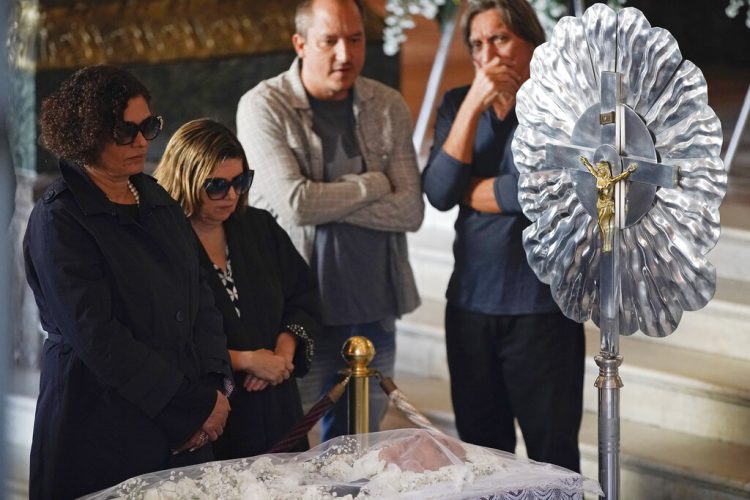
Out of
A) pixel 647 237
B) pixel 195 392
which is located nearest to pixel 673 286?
pixel 647 237

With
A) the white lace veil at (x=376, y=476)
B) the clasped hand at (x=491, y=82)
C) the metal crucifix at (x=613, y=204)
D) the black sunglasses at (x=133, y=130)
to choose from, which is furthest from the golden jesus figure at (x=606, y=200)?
the black sunglasses at (x=133, y=130)

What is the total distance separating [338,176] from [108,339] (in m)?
1.39

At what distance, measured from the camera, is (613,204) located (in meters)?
2.95

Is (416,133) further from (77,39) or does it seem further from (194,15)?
(77,39)

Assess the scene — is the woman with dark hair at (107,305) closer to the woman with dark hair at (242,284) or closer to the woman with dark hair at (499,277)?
the woman with dark hair at (242,284)

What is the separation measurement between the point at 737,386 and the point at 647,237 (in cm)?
183

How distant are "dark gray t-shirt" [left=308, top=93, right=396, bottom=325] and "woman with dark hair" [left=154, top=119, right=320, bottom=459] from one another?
470 millimetres

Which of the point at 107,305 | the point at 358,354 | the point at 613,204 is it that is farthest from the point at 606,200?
the point at 107,305

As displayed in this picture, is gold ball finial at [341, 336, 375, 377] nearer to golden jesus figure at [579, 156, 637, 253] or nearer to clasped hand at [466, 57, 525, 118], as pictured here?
golden jesus figure at [579, 156, 637, 253]

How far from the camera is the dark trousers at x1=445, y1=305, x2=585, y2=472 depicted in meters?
3.88

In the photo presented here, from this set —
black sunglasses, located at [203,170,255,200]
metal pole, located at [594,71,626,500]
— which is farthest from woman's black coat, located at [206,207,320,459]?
metal pole, located at [594,71,626,500]

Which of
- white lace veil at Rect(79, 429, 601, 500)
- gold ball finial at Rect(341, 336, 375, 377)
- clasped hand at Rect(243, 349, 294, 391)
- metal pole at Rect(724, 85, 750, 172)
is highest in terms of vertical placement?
metal pole at Rect(724, 85, 750, 172)

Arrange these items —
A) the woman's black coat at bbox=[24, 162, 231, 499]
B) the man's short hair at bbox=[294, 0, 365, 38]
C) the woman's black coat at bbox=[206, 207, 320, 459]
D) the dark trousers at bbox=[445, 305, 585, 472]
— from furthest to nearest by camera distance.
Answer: the man's short hair at bbox=[294, 0, 365, 38] < the dark trousers at bbox=[445, 305, 585, 472] < the woman's black coat at bbox=[206, 207, 320, 459] < the woman's black coat at bbox=[24, 162, 231, 499]

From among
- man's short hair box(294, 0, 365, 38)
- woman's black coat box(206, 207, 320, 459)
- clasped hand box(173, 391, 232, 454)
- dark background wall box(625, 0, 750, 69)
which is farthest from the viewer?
dark background wall box(625, 0, 750, 69)
